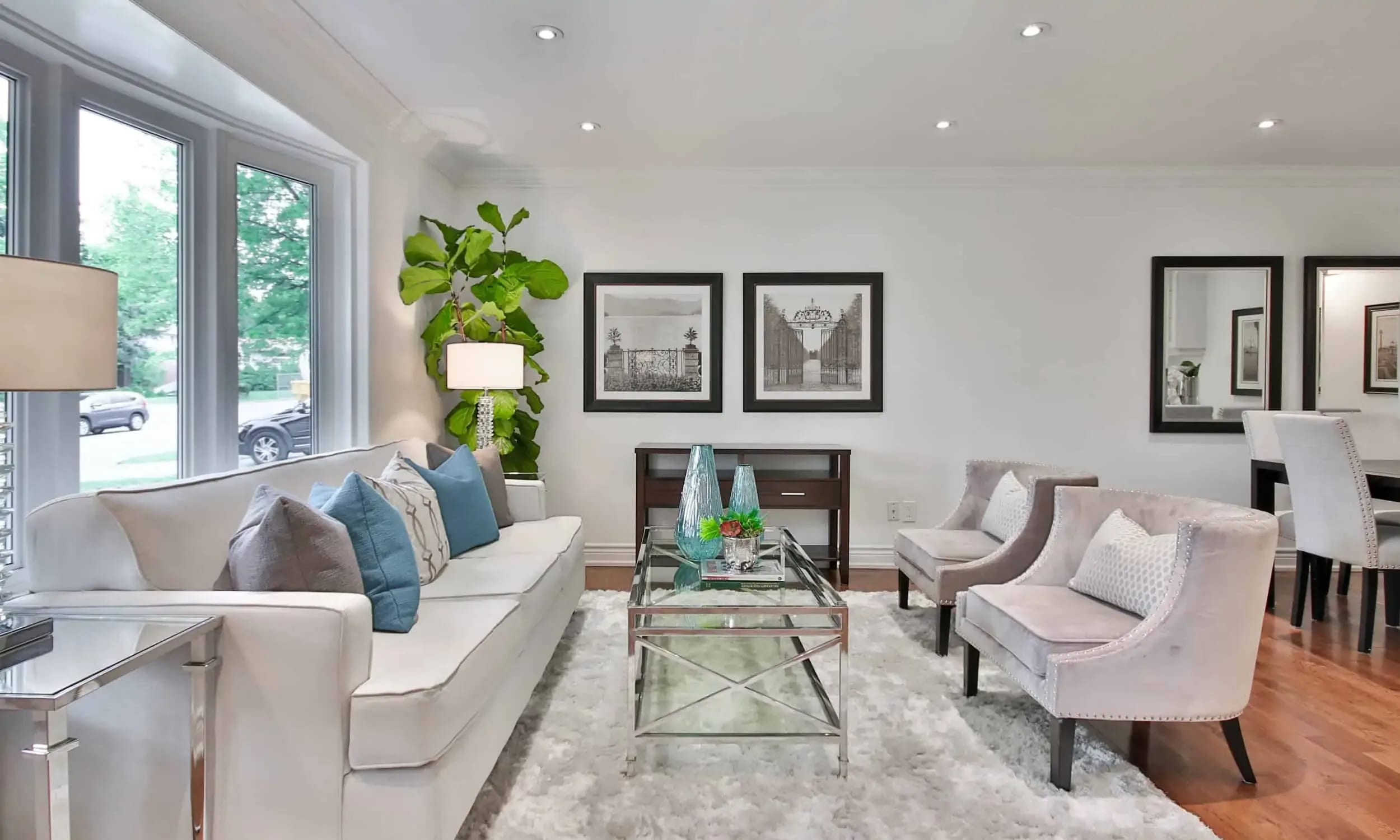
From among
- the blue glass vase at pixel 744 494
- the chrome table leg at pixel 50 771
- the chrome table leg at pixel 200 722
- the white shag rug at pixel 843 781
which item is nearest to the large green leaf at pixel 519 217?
the blue glass vase at pixel 744 494

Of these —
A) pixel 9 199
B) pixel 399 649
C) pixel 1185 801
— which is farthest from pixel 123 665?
pixel 1185 801

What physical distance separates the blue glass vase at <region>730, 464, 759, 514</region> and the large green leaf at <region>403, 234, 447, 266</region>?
223cm

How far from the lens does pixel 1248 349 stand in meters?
4.64

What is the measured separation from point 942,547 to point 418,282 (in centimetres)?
284

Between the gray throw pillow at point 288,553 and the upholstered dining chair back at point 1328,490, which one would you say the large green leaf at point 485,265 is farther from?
the upholstered dining chair back at point 1328,490

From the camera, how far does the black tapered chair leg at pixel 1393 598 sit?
3.34m

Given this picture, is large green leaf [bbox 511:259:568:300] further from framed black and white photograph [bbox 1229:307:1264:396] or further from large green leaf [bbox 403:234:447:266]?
framed black and white photograph [bbox 1229:307:1264:396]

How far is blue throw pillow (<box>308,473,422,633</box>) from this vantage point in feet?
6.62

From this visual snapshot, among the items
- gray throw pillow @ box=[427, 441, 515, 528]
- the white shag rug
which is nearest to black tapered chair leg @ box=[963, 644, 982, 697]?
the white shag rug

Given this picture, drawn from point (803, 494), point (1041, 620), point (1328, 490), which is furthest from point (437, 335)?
point (1328, 490)

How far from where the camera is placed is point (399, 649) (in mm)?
1864

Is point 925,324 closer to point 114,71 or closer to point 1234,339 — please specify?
point 1234,339

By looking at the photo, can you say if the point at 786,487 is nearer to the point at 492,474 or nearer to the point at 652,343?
the point at 652,343

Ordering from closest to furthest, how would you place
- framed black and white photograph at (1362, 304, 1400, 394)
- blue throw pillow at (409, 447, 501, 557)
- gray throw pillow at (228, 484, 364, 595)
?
1. gray throw pillow at (228, 484, 364, 595)
2. blue throw pillow at (409, 447, 501, 557)
3. framed black and white photograph at (1362, 304, 1400, 394)
